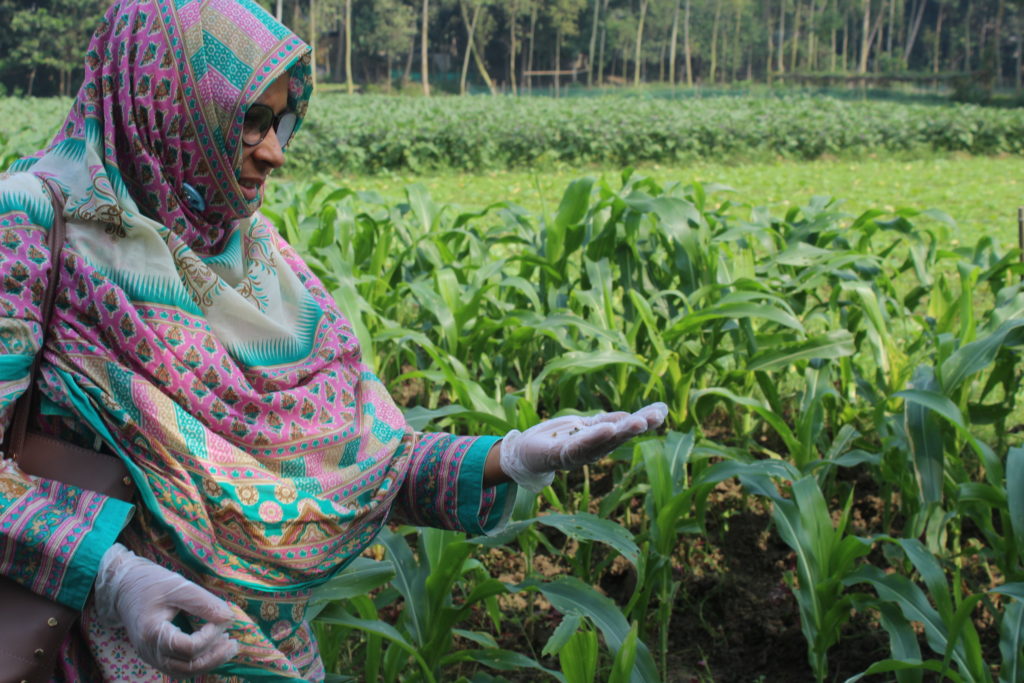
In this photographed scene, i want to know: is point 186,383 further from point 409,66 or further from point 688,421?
point 409,66

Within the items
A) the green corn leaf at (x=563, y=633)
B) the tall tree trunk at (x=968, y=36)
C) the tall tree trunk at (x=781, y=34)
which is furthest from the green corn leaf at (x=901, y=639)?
the tall tree trunk at (x=781, y=34)

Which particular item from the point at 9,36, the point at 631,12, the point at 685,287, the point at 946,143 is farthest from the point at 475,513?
the point at 631,12

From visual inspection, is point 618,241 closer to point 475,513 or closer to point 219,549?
point 475,513

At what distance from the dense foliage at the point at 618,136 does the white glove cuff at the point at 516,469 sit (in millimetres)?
12482

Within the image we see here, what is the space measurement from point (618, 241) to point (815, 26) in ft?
141

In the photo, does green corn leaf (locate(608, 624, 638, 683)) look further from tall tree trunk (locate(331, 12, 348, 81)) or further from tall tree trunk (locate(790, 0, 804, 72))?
tall tree trunk (locate(790, 0, 804, 72))

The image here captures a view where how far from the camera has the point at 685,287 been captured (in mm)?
3404

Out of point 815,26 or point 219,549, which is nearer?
point 219,549

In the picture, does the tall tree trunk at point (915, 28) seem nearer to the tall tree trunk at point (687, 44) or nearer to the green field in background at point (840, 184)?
the tall tree trunk at point (687, 44)

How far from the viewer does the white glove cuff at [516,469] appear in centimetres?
138

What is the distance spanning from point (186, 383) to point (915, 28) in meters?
44.5

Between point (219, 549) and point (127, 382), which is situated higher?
point (127, 382)

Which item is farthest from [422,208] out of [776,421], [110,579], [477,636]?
[110,579]

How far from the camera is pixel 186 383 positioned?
118 cm
